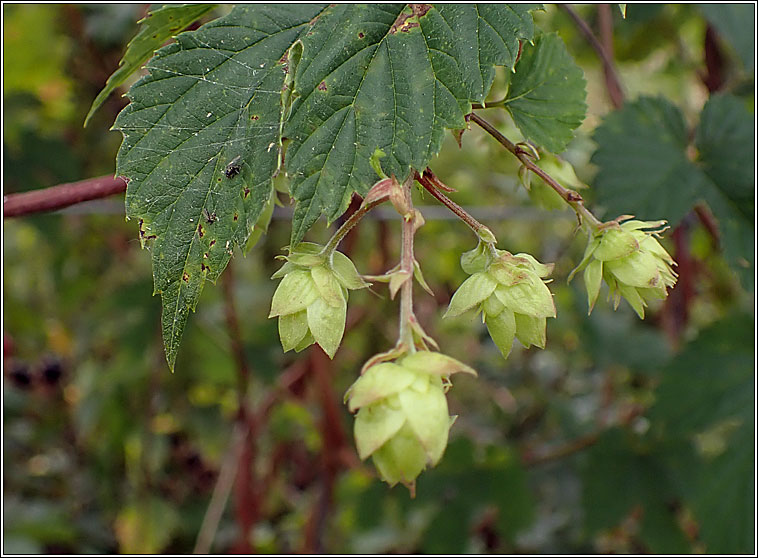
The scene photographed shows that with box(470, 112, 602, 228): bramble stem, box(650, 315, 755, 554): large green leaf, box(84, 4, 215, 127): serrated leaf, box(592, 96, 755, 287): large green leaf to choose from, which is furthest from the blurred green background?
box(84, 4, 215, 127): serrated leaf

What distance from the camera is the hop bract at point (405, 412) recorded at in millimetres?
404

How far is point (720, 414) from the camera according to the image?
91cm

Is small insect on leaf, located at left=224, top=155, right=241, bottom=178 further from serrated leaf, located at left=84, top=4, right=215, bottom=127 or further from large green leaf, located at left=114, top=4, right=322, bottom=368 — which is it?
serrated leaf, located at left=84, top=4, right=215, bottom=127

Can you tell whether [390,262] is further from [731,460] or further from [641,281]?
[641,281]

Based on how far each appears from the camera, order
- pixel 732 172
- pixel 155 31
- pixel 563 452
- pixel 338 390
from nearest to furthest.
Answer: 1. pixel 155 31
2. pixel 732 172
3. pixel 563 452
4. pixel 338 390

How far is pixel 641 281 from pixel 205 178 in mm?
314

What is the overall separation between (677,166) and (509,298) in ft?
1.39

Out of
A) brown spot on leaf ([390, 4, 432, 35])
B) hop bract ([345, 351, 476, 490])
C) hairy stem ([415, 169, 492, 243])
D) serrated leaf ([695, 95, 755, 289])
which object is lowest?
serrated leaf ([695, 95, 755, 289])

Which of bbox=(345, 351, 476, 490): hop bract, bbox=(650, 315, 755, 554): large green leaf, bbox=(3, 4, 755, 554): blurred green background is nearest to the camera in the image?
bbox=(345, 351, 476, 490): hop bract

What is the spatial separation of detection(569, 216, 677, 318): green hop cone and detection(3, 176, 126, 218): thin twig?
0.37 meters

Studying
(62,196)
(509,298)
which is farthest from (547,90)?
(62,196)

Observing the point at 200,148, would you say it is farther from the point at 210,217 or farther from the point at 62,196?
the point at 62,196

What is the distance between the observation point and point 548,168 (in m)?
0.59

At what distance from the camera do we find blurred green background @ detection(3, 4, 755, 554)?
102cm
